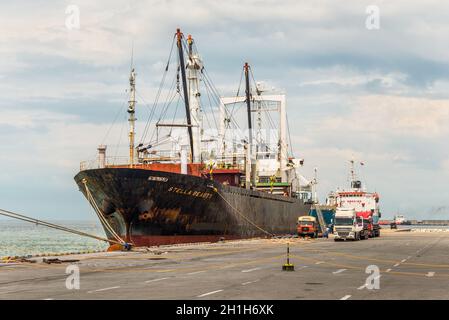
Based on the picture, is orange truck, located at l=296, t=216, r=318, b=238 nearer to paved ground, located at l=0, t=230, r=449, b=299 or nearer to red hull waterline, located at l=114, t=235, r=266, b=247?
red hull waterline, located at l=114, t=235, r=266, b=247

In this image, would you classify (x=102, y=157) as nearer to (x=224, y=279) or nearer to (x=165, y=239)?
(x=165, y=239)

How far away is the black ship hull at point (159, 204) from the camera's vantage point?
48.3 metres

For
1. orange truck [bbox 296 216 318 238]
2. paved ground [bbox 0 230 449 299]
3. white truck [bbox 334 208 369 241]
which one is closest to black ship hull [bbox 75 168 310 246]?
white truck [bbox 334 208 369 241]

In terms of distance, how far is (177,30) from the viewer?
67.6 metres

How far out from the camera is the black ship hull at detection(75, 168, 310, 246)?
4831 centimetres

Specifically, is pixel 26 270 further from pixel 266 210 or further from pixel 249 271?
pixel 266 210

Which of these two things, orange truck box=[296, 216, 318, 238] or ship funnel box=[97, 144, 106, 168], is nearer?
ship funnel box=[97, 144, 106, 168]

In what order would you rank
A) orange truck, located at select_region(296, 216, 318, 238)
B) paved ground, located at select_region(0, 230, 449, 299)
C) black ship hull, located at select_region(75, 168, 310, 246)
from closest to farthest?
paved ground, located at select_region(0, 230, 449, 299)
black ship hull, located at select_region(75, 168, 310, 246)
orange truck, located at select_region(296, 216, 318, 238)

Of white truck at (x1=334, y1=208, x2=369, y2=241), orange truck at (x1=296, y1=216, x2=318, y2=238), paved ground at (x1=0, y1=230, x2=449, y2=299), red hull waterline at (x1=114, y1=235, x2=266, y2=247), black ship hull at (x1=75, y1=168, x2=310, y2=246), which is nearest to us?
paved ground at (x1=0, y1=230, x2=449, y2=299)

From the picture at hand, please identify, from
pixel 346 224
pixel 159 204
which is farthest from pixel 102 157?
pixel 346 224

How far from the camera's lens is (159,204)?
163ft
